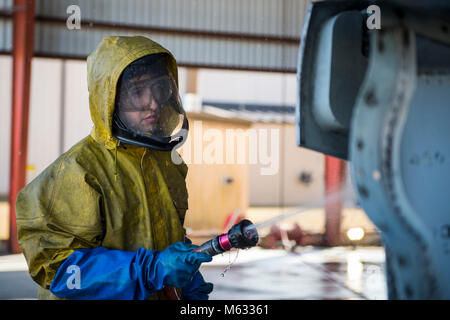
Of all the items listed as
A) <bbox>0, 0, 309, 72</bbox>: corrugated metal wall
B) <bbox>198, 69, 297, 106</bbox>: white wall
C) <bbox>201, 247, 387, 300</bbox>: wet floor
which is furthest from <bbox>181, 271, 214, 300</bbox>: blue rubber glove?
<bbox>198, 69, 297, 106</bbox>: white wall

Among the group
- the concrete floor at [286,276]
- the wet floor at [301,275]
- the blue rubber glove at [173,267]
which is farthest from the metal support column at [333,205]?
the blue rubber glove at [173,267]

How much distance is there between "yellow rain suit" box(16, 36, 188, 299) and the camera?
1.56 metres

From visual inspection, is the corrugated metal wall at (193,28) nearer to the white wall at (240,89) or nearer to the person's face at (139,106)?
the person's face at (139,106)

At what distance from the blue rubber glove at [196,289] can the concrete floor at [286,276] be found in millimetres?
2742

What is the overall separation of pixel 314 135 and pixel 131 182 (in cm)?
68

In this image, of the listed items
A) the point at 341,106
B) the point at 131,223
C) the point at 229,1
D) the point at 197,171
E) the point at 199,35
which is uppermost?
the point at 229,1

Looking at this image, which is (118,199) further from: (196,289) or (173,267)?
(196,289)

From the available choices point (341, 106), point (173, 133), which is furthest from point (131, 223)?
point (341, 106)

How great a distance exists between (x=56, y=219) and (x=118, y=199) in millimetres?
203

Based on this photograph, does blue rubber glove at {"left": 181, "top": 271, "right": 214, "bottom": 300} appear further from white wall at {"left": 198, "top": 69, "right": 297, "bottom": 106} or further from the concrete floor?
white wall at {"left": 198, "top": 69, "right": 297, "bottom": 106}

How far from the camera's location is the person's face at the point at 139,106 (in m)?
1.77

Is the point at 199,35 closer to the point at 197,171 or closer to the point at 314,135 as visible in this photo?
the point at 197,171

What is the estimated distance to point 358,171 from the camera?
103 cm

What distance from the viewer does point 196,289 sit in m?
2.11
